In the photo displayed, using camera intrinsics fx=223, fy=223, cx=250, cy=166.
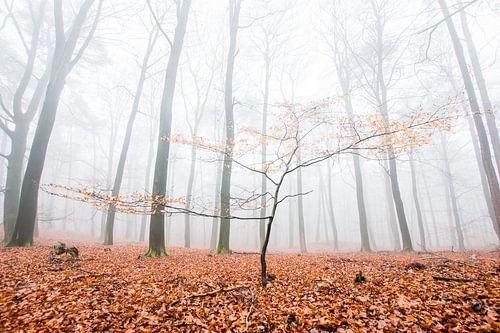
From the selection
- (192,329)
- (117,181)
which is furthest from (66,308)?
(117,181)

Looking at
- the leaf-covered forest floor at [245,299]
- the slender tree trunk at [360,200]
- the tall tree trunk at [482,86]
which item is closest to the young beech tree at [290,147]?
the leaf-covered forest floor at [245,299]

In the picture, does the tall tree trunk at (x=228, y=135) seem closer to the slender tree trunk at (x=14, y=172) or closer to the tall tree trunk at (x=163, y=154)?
the tall tree trunk at (x=163, y=154)

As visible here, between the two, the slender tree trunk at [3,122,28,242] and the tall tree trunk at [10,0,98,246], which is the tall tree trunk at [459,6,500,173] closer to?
the tall tree trunk at [10,0,98,246]

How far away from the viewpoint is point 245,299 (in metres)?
4.25

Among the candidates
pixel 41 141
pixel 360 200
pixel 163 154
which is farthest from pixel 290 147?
pixel 41 141

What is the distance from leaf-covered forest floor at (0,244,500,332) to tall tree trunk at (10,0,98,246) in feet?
10.9

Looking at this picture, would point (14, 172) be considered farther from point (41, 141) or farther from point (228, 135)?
point (228, 135)

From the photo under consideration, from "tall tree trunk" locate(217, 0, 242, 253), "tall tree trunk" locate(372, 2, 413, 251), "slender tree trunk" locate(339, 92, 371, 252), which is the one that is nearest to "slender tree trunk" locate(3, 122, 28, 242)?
"tall tree trunk" locate(217, 0, 242, 253)

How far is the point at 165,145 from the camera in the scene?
853 cm

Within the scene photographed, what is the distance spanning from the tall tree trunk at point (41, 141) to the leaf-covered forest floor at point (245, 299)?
332cm

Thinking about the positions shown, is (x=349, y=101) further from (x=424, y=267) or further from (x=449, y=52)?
(x=424, y=267)

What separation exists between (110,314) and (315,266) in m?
Result: 5.08

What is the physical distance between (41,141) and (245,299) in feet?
32.7

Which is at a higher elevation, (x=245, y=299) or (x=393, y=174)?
(x=393, y=174)
